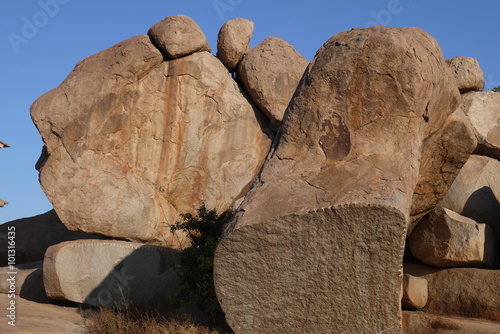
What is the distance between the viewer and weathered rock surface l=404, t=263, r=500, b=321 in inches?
269

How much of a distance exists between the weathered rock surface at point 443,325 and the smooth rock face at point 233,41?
7.53 m

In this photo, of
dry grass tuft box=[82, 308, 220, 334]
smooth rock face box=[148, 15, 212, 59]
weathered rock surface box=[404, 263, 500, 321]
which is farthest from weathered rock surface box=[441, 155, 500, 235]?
smooth rock face box=[148, 15, 212, 59]

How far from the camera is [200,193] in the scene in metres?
12.2

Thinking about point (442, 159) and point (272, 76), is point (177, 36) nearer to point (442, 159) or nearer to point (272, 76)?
point (272, 76)

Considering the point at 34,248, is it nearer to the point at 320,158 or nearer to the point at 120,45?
the point at 120,45

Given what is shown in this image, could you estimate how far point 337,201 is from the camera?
202 inches

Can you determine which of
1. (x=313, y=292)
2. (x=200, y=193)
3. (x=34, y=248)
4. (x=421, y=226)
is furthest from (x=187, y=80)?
(x=313, y=292)

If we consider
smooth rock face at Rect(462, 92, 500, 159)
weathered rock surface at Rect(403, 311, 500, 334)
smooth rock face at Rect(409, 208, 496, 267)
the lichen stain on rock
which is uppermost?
smooth rock face at Rect(462, 92, 500, 159)

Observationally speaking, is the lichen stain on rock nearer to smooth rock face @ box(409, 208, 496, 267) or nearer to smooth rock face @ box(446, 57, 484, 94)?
smooth rock face @ box(409, 208, 496, 267)

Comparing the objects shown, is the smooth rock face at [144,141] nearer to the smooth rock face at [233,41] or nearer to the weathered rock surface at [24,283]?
the smooth rock face at [233,41]

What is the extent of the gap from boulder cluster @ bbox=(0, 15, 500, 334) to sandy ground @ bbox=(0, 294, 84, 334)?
463 millimetres

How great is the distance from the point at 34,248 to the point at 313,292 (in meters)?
9.39

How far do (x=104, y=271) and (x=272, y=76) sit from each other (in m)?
5.12

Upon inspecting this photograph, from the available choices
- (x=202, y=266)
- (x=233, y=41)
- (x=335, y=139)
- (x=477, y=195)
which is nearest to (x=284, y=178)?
(x=335, y=139)
